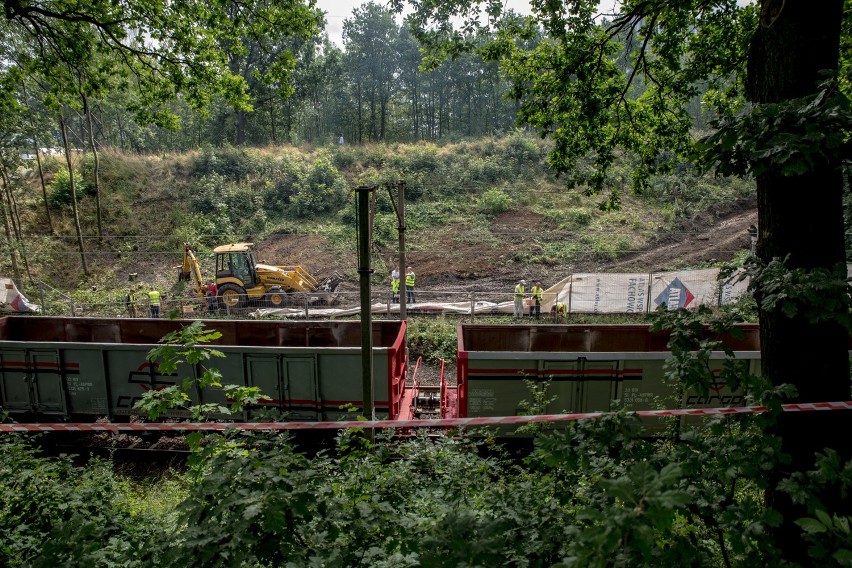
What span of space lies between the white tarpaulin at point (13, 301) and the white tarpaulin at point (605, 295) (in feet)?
68.0

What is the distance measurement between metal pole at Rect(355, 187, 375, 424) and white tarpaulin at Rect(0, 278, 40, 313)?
19.3 meters

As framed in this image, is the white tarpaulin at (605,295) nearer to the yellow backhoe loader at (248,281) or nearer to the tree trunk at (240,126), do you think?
the yellow backhoe loader at (248,281)

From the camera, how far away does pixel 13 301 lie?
20312 mm

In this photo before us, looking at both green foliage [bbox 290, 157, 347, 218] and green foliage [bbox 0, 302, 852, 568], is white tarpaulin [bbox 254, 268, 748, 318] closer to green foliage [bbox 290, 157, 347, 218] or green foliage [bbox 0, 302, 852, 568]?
green foliage [bbox 0, 302, 852, 568]

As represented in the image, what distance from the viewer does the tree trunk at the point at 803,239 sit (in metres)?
3.29

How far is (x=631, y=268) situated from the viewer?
1000 inches

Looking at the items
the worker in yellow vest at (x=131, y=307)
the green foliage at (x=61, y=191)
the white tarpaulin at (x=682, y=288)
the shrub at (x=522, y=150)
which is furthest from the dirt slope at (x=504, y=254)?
the green foliage at (x=61, y=191)

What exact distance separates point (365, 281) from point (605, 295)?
45.9 feet

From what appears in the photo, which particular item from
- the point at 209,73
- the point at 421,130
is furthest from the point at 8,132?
the point at 421,130

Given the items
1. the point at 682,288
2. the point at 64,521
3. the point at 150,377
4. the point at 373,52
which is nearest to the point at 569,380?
the point at 64,521

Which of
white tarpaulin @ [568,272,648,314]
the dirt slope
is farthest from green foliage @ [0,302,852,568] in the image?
the dirt slope

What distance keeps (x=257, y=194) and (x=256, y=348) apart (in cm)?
2626

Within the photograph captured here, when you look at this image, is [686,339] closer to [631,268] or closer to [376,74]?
[631,268]

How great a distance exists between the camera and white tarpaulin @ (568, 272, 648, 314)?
18391 millimetres
